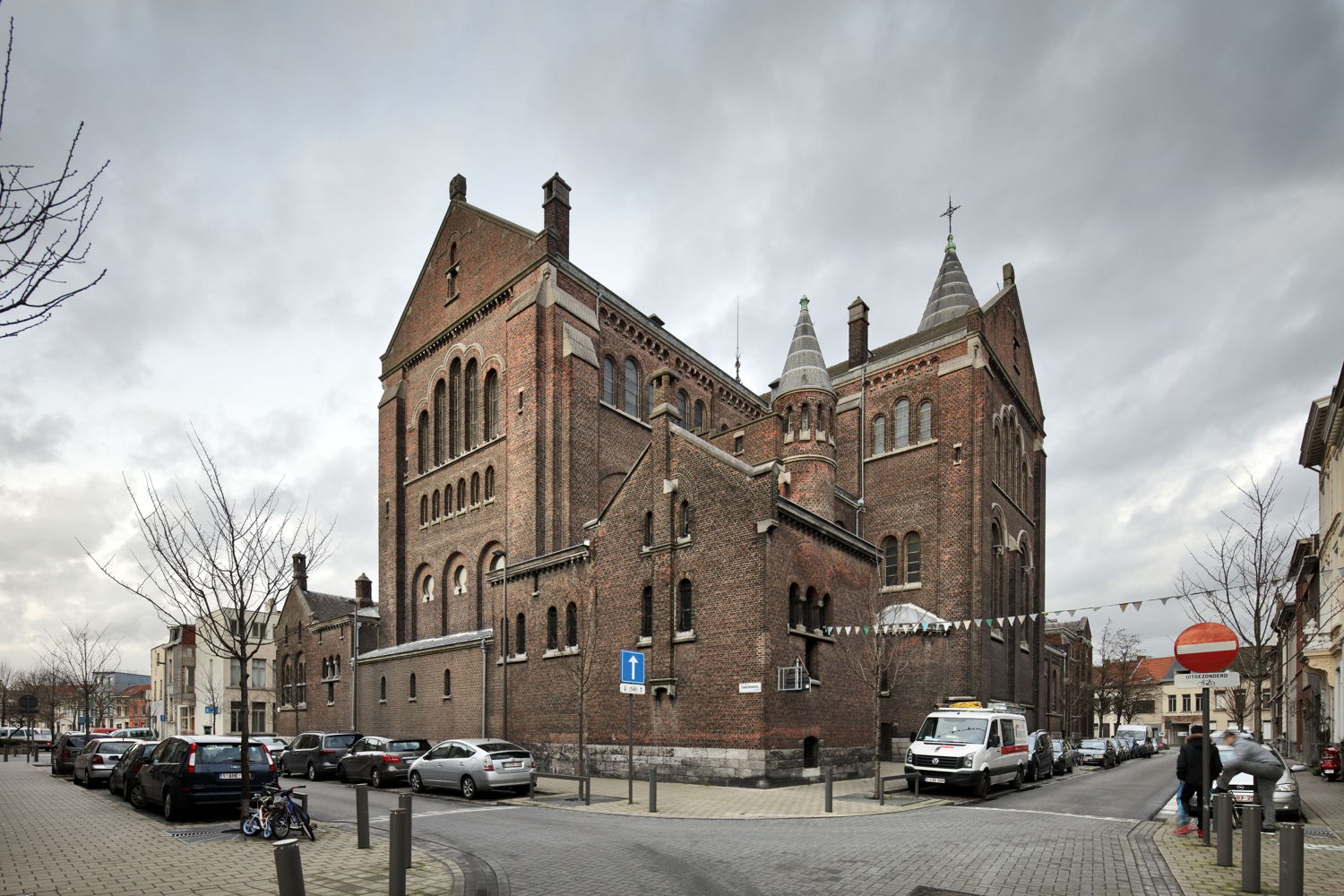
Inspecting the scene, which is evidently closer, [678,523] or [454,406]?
[678,523]

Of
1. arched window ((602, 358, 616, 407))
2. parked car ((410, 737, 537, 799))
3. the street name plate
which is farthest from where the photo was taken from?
arched window ((602, 358, 616, 407))

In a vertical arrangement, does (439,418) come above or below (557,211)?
below

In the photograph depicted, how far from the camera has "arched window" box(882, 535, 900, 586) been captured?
34.0m

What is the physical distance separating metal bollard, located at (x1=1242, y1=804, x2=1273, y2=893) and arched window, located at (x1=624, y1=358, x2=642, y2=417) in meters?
26.6

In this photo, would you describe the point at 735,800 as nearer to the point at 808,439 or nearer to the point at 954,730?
the point at 954,730

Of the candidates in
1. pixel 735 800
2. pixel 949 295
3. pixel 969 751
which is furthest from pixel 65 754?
pixel 949 295

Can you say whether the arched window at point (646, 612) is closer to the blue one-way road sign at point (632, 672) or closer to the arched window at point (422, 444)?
the blue one-way road sign at point (632, 672)

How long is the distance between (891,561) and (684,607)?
14981 millimetres

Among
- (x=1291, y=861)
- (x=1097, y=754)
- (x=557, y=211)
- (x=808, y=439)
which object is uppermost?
(x=557, y=211)

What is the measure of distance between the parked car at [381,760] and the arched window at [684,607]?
7.34 meters

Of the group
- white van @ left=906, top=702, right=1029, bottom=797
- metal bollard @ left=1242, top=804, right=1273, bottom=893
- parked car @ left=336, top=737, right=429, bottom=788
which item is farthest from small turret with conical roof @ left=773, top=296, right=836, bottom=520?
metal bollard @ left=1242, top=804, right=1273, bottom=893

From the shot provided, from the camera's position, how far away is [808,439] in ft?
98.6

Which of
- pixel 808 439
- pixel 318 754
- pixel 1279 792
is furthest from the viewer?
pixel 808 439

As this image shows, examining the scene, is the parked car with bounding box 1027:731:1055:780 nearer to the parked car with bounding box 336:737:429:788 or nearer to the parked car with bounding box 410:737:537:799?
the parked car with bounding box 410:737:537:799
